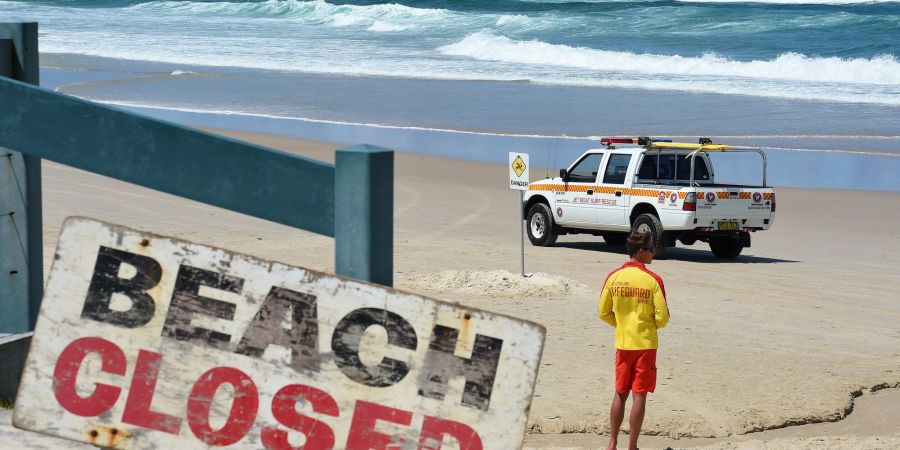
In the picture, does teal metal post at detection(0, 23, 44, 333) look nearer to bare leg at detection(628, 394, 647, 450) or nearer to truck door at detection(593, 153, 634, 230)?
bare leg at detection(628, 394, 647, 450)

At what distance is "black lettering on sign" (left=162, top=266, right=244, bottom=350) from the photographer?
2.65 m

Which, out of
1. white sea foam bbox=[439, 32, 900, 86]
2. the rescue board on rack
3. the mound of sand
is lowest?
the mound of sand

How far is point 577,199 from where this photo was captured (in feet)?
58.3

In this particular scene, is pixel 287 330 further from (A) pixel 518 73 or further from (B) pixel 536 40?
(B) pixel 536 40

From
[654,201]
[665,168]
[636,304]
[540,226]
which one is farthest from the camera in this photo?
[540,226]

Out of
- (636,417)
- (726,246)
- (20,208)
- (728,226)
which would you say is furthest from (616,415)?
(726,246)

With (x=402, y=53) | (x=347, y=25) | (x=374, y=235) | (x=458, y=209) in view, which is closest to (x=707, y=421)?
(x=374, y=235)

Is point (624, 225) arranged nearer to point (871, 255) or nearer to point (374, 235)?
point (871, 255)

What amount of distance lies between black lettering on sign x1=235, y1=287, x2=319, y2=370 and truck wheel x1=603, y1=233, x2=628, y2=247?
619 inches

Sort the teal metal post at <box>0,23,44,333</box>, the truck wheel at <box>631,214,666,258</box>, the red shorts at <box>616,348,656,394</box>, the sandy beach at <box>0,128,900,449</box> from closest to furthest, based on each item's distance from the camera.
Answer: the teal metal post at <box>0,23,44,333</box> → the red shorts at <box>616,348,656,394</box> → the sandy beach at <box>0,128,900,449</box> → the truck wheel at <box>631,214,666,258</box>

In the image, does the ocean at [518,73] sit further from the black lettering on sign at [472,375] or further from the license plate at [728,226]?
the black lettering on sign at [472,375]

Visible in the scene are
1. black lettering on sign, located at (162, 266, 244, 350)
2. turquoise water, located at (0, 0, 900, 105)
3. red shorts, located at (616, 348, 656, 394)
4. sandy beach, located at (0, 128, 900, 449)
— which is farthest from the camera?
turquoise water, located at (0, 0, 900, 105)

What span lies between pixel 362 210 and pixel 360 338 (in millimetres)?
262

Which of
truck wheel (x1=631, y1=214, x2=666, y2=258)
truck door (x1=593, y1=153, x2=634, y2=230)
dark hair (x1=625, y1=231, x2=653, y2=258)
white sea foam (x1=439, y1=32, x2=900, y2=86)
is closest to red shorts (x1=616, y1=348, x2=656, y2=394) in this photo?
dark hair (x1=625, y1=231, x2=653, y2=258)
